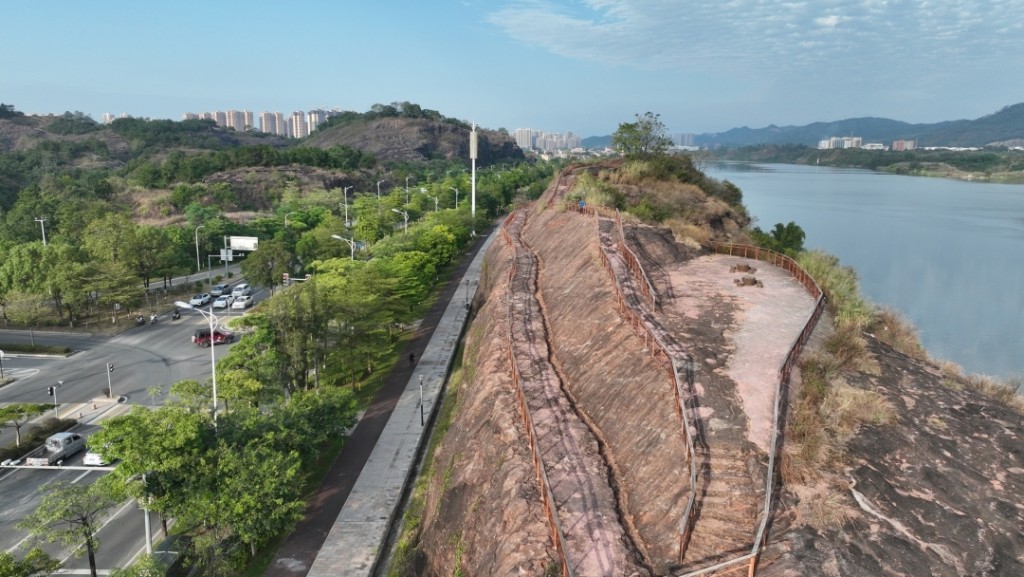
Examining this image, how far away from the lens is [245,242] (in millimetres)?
57594

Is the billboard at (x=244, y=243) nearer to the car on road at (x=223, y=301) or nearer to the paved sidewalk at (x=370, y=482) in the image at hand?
the car on road at (x=223, y=301)

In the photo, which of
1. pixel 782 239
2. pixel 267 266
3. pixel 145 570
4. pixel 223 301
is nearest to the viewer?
pixel 145 570

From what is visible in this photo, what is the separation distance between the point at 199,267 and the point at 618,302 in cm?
4924

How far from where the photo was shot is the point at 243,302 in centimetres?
4366

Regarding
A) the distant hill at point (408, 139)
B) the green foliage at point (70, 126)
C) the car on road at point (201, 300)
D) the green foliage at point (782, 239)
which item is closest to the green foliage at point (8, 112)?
the green foliage at point (70, 126)

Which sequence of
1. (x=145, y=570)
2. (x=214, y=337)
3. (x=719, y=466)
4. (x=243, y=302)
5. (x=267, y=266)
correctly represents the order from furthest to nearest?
(x=267, y=266)
(x=243, y=302)
(x=214, y=337)
(x=145, y=570)
(x=719, y=466)

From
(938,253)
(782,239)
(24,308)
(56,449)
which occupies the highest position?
(782,239)

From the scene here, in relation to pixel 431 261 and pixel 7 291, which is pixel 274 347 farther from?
pixel 7 291

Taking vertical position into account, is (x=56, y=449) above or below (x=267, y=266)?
below

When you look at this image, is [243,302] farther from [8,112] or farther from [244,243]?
[8,112]

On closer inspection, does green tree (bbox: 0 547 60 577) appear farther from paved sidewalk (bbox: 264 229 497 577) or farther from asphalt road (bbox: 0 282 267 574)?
paved sidewalk (bbox: 264 229 497 577)

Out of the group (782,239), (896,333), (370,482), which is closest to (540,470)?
(370,482)

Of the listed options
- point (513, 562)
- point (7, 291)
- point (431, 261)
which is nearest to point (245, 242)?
point (7, 291)

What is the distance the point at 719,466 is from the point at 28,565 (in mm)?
14279
